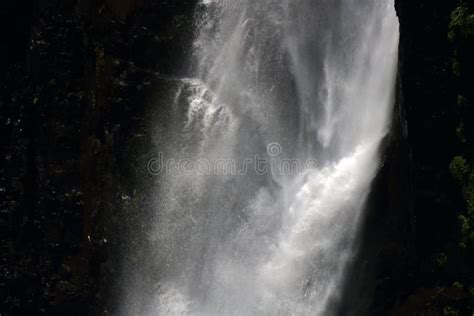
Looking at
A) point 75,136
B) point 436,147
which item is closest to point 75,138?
point 75,136

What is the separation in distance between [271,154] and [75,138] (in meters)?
4.81

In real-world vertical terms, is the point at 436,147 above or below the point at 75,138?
above

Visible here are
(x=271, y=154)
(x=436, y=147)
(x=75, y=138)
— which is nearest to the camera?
(x=436, y=147)

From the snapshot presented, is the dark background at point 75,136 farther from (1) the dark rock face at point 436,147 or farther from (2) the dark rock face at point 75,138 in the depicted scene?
(1) the dark rock face at point 436,147

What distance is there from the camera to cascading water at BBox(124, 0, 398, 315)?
13047mm

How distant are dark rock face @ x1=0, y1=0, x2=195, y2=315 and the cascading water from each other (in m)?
0.85

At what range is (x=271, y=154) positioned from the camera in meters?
14.0

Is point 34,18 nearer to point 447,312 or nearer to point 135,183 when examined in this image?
point 135,183

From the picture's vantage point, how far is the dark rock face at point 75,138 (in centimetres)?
1522

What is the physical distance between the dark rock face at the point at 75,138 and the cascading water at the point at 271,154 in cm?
85

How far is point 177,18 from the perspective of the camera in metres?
15.3

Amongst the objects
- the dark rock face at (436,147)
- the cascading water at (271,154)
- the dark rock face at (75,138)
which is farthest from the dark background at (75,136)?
the dark rock face at (436,147)

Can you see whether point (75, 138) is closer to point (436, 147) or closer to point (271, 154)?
point (271, 154)

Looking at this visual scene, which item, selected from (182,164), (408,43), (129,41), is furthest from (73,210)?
(408,43)
